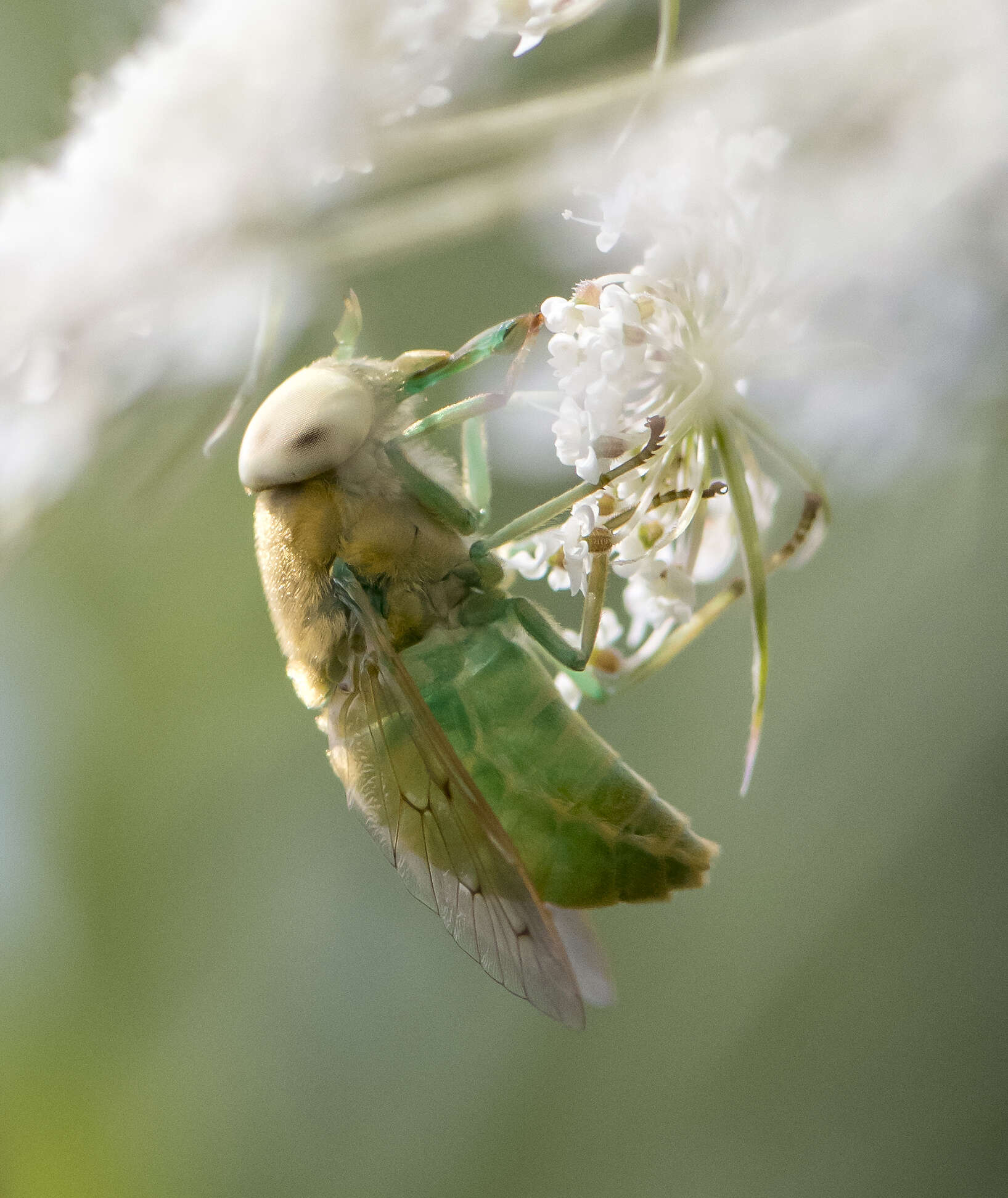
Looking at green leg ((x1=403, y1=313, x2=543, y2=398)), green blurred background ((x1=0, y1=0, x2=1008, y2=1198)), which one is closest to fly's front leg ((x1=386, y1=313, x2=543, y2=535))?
green leg ((x1=403, y1=313, x2=543, y2=398))

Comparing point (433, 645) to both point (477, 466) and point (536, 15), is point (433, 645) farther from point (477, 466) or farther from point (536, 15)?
point (536, 15)

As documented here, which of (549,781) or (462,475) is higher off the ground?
(462,475)

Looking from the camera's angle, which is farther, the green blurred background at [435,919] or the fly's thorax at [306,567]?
the green blurred background at [435,919]

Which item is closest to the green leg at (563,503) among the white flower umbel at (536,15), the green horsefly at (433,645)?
the green horsefly at (433,645)

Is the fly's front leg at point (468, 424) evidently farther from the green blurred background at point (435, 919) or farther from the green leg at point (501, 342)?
the green blurred background at point (435, 919)

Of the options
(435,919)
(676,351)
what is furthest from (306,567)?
(435,919)

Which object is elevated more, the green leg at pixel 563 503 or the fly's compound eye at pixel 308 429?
the fly's compound eye at pixel 308 429
